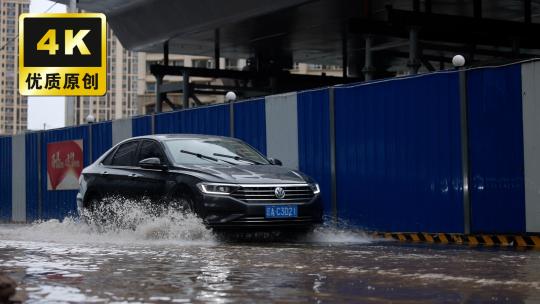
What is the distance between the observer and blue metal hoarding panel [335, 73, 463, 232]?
1152cm

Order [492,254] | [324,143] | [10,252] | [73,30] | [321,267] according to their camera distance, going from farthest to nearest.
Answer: [73,30]
[324,143]
[10,252]
[492,254]
[321,267]

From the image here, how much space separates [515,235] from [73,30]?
1770cm

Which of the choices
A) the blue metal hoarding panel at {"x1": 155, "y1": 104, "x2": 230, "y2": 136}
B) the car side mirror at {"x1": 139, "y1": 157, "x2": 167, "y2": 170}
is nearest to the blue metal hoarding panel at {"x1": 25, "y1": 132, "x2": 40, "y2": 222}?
the blue metal hoarding panel at {"x1": 155, "y1": 104, "x2": 230, "y2": 136}

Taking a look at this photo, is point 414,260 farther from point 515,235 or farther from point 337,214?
point 337,214

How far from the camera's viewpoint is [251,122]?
1511 cm

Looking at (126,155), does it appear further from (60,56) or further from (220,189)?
(60,56)

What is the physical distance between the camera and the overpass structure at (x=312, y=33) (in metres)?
21.2

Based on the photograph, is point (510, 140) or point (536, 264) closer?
point (536, 264)

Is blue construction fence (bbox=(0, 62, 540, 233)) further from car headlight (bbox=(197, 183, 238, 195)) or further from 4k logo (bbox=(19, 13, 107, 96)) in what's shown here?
4k logo (bbox=(19, 13, 107, 96))

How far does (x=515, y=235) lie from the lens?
1067cm

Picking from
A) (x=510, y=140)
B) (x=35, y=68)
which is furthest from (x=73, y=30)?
(x=510, y=140)

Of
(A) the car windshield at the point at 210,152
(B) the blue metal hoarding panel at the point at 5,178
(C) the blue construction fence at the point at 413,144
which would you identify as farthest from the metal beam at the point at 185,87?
(A) the car windshield at the point at 210,152

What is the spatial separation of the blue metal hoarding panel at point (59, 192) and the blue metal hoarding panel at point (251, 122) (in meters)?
5.74

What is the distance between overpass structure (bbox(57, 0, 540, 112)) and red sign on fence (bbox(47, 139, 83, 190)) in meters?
6.41
